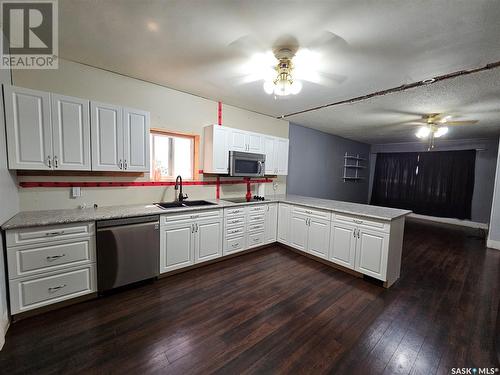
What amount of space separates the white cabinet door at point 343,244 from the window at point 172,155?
7.68ft

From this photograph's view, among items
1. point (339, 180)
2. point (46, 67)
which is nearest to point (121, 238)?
point (46, 67)

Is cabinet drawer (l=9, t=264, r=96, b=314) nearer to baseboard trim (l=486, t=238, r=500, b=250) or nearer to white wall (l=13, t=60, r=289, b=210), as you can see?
white wall (l=13, t=60, r=289, b=210)

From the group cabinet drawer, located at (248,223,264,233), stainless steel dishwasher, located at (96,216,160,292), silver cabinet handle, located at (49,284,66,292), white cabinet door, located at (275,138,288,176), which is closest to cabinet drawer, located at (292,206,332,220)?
cabinet drawer, located at (248,223,264,233)

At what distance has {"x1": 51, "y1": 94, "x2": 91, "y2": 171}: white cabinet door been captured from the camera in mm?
2098

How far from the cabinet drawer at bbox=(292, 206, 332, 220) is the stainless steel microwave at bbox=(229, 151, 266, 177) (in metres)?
0.89

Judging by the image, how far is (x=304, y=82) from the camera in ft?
8.74

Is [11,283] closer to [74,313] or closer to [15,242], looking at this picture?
[15,242]

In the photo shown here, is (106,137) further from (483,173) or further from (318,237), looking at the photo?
(483,173)

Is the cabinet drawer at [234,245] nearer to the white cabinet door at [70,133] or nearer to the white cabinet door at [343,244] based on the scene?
the white cabinet door at [343,244]

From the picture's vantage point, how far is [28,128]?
6.45 feet

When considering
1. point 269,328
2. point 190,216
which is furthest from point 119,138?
point 269,328

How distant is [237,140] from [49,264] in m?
2.75

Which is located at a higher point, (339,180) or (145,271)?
(339,180)

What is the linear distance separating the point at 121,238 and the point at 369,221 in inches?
116
